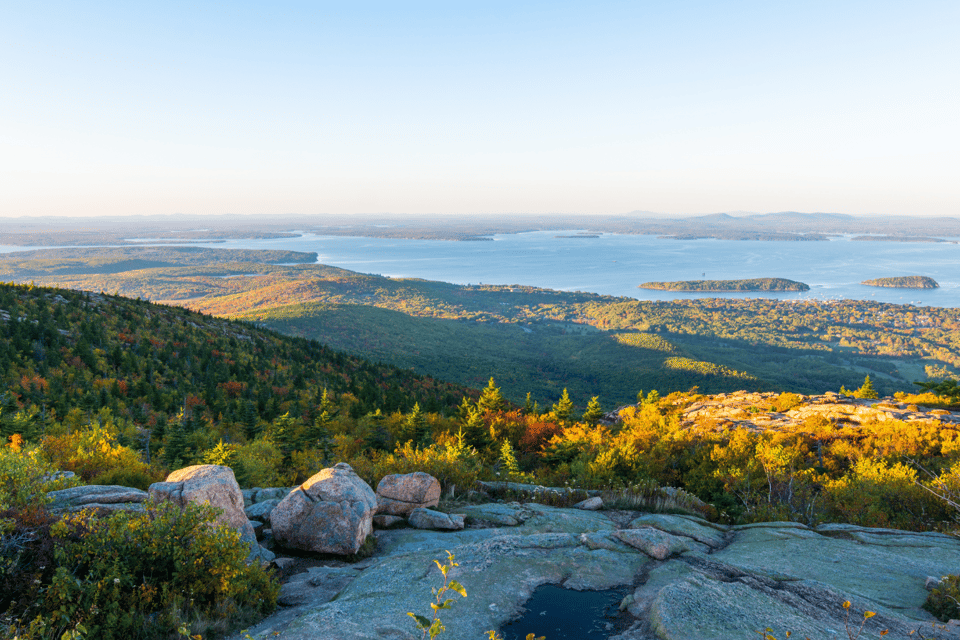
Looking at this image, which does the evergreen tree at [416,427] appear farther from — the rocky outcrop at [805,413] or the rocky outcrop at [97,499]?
the rocky outcrop at [97,499]

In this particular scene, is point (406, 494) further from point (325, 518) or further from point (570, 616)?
point (570, 616)

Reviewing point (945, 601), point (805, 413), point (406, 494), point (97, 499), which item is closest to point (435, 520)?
point (406, 494)

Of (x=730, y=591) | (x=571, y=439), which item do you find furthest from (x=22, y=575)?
(x=571, y=439)

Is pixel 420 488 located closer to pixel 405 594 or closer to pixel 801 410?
pixel 405 594

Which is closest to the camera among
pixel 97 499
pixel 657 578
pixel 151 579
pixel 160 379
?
pixel 151 579

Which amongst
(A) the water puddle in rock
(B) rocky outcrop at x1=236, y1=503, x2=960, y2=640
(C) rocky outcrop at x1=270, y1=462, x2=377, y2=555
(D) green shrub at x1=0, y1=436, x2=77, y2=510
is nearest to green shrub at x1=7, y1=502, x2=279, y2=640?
(B) rocky outcrop at x1=236, y1=503, x2=960, y2=640
